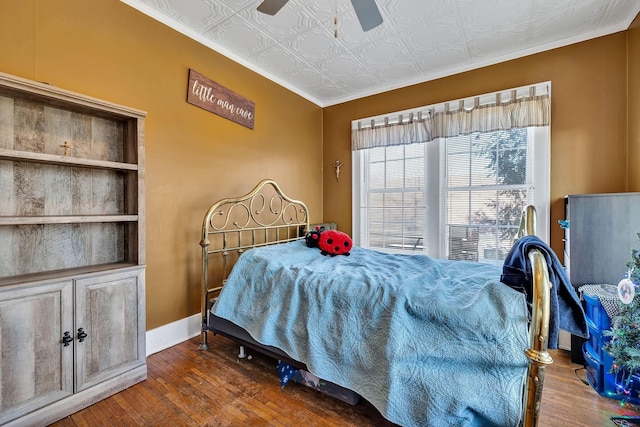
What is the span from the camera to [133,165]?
1.81 meters

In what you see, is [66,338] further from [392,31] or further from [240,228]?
[392,31]

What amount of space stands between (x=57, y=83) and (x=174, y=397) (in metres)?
2.12

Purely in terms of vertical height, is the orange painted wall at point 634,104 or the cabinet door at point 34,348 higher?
the orange painted wall at point 634,104

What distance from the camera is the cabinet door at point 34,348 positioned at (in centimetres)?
132

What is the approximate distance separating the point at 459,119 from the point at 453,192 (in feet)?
2.64

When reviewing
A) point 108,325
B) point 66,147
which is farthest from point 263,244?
point 66,147

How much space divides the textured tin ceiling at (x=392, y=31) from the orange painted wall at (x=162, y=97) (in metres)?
0.21

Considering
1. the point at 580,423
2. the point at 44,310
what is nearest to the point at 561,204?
the point at 580,423

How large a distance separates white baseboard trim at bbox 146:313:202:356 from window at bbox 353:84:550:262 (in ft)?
7.34

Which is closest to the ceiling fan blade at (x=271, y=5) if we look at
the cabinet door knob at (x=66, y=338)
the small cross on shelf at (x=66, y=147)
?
the small cross on shelf at (x=66, y=147)

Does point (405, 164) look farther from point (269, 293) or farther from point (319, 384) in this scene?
point (319, 384)

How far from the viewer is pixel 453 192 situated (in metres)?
3.12

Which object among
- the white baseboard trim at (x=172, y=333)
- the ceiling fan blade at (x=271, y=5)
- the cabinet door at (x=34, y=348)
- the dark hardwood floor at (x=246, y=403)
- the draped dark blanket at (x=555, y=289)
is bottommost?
the dark hardwood floor at (x=246, y=403)

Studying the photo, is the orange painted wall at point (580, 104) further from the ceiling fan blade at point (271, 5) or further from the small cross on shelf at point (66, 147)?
the small cross on shelf at point (66, 147)
